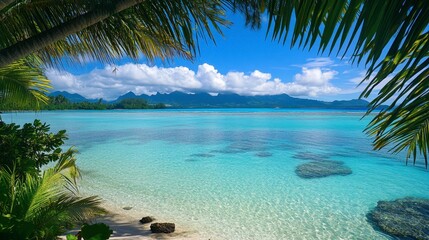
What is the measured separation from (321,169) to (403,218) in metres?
5.06

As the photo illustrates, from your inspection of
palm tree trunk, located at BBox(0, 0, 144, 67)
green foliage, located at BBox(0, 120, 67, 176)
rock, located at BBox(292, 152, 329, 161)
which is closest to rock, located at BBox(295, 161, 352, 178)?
rock, located at BBox(292, 152, 329, 161)

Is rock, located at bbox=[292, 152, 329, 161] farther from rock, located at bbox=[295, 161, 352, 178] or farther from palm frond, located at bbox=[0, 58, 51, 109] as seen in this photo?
palm frond, located at bbox=[0, 58, 51, 109]

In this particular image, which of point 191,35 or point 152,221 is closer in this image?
point 191,35

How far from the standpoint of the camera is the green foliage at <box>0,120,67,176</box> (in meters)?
3.05

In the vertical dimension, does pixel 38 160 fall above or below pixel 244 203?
above

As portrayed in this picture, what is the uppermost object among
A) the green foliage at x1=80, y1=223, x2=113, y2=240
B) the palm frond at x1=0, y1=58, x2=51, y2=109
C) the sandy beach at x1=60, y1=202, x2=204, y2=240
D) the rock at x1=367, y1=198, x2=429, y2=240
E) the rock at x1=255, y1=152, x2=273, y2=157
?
the palm frond at x1=0, y1=58, x2=51, y2=109

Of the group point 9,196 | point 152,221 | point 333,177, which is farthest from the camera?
point 333,177

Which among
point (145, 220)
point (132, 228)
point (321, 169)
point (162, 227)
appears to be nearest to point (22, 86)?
point (162, 227)

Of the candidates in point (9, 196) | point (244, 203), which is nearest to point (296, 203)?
point (244, 203)

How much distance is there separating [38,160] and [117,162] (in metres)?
9.22

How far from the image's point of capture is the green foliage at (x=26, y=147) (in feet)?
10.0

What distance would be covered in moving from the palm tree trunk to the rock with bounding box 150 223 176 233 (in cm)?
447

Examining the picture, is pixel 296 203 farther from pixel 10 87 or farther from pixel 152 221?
pixel 10 87

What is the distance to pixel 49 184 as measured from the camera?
212 cm
